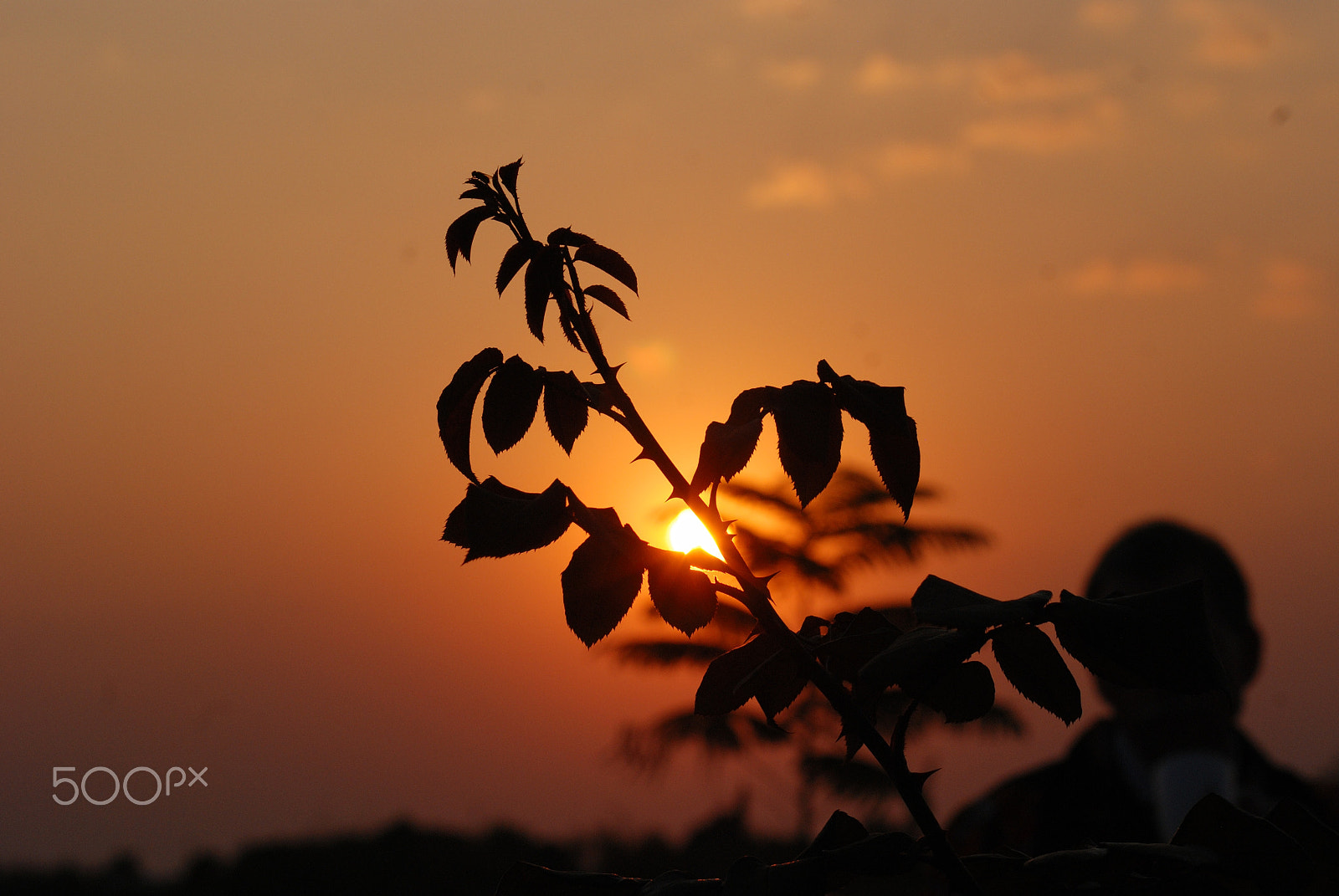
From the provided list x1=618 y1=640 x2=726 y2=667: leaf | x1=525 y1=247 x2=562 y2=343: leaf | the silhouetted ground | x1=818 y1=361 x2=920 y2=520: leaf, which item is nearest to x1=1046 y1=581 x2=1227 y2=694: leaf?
x1=818 y1=361 x2=920 y2=520: leaf

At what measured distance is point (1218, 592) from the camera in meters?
2.99

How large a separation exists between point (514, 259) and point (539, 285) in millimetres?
61

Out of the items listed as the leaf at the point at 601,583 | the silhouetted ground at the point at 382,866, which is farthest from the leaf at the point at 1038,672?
the silhouetted ground at the point at 382,866

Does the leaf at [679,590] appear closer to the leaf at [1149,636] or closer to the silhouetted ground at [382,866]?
the leaf at [1149,636]

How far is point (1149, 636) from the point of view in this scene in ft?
2.43

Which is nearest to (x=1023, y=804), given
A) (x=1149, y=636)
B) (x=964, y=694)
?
(x=964, y=694)

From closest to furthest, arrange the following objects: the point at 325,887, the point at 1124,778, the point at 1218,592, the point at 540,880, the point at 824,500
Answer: the point at 540,880, the point at 1218,592, the point at 1124,778, the point at 325,887, the point at 824,500

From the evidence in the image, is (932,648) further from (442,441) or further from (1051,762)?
(1051,762)

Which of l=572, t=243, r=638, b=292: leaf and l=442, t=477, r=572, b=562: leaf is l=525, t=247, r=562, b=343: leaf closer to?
l=572, t=243, r=638, b=292: leaf

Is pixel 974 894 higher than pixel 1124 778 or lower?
higher

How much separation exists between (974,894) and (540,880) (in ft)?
1.23

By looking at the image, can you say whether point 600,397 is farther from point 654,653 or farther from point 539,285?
point 654,653

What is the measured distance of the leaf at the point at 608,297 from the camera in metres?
1.03

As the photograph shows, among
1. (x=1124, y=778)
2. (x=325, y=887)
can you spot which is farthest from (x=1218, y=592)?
(x=325, y=887)
